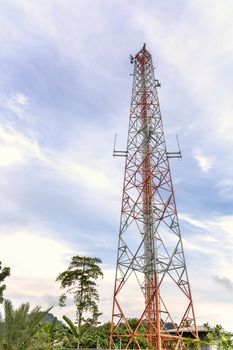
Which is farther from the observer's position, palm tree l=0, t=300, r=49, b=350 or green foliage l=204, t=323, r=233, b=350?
palm tree l=0, t=300, r=49, b=350

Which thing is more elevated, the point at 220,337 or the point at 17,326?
the point at 17,326

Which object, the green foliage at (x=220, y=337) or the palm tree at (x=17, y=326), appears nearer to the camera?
the green foliage at (x=220, y=337)

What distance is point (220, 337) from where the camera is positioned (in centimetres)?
411

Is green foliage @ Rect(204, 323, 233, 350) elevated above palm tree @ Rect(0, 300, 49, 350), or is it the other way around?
palm tree @ Rect(0, 300, 49, 350)

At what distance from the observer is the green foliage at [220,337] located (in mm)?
4047

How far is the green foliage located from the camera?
4047mm

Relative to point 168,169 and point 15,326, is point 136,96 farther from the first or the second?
point 15,326

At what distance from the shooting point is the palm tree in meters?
11.6

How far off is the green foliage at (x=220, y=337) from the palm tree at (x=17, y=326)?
30.8 ft

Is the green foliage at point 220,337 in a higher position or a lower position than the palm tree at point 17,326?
lower

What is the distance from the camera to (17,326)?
464 inches

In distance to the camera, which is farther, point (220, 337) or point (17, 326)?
point (17, 326)

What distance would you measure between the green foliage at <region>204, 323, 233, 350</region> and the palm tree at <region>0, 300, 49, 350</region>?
9.39 m

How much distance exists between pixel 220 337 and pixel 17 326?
9.61 metres
